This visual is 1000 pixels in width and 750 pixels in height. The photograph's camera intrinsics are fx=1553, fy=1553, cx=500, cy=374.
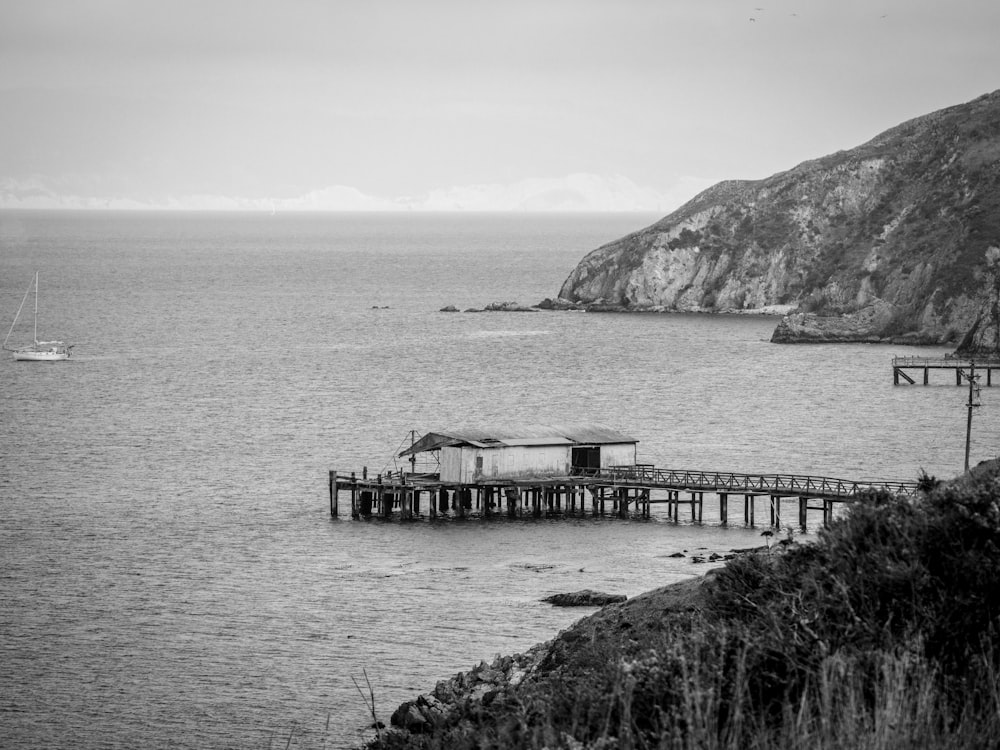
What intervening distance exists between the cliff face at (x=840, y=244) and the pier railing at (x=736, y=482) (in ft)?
281

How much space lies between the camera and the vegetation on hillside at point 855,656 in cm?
1761

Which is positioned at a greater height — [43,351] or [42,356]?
[43,351]

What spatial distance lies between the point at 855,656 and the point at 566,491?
166 ft

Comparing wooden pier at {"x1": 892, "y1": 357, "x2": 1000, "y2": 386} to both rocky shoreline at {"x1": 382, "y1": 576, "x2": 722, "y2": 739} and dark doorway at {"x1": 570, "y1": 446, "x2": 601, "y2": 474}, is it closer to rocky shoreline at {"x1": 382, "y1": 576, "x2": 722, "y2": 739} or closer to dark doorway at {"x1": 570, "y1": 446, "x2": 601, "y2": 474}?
dark doorway at {"x1": 570, "y1": 446, "x2": 601, "y2": 474}

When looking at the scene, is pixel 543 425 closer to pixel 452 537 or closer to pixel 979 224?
pixel 452 537

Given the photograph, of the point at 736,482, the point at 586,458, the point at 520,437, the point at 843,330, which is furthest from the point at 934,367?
the point at 520,437

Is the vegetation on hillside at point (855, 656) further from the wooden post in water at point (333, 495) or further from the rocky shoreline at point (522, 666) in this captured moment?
the wooden post in water at point (333, 495)

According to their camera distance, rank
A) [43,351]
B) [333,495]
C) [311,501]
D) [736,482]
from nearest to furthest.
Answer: [736,482]
[333,495]
[311,501]
[43,351]

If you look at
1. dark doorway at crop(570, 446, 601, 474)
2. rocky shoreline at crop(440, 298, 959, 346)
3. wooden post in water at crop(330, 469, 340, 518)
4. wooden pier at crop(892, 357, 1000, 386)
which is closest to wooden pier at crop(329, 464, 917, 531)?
wooden post in water at crop(330, 469, 340, 518)

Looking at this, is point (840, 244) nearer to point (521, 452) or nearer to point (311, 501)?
point (521, 452)

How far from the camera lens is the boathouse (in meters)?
68.7

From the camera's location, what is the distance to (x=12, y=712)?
137 feet

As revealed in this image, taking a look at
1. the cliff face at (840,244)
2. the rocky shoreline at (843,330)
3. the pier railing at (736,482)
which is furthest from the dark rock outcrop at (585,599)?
the cliff face at (840,244)

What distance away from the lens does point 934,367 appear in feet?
391
